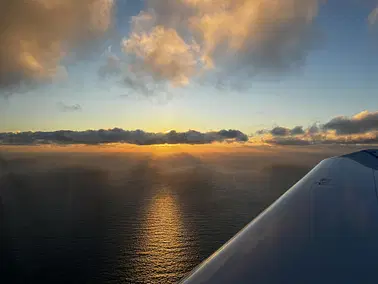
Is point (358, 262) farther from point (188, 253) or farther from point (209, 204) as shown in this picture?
point (209, 204)

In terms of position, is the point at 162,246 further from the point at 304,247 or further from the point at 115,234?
the point at 304,247

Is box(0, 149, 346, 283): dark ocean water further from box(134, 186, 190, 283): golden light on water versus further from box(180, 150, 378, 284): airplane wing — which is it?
box(180, 150, 378, 284): airplane wing

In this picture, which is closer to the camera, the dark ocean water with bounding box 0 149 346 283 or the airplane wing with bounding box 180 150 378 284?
the airplane wing with bounding box 180 150 378 284

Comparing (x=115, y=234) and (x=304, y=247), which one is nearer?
(x=304, y=247)

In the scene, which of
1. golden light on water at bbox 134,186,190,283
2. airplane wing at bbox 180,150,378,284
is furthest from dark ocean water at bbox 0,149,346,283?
airplane wing at bbox 180,150,378,284

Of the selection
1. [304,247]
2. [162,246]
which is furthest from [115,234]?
[304,247]

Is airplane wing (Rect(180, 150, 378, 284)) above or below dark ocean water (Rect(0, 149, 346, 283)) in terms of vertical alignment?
above
